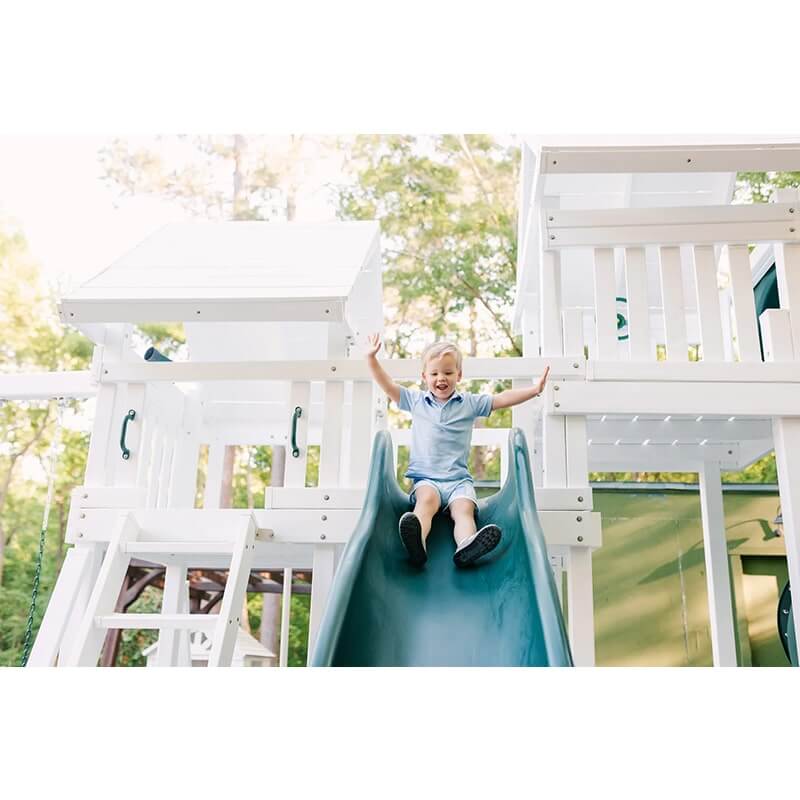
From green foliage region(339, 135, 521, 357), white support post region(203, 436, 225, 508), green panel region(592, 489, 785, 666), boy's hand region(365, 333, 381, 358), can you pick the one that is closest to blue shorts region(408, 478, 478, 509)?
boy's hand region(365, 333, 381, 358)

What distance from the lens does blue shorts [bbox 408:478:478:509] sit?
3.15m

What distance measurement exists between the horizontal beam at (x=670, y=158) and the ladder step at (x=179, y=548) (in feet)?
6.63

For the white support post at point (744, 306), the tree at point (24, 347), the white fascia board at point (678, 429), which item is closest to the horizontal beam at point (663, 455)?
the white fascia board at point (678, 429)

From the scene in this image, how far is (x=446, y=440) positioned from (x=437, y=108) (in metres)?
1.86

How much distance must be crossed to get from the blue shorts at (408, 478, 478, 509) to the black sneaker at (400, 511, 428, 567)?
327mm

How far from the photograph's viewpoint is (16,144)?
13.5 m

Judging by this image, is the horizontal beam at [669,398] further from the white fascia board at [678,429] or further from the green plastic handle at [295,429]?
the green plastic handle at [295,429]

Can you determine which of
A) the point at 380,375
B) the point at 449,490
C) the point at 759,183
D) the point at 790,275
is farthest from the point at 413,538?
the point at 759,183

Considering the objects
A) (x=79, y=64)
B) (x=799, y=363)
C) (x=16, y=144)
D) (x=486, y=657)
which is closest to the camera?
(x=486, y=657)

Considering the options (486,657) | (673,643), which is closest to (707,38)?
(486,657)

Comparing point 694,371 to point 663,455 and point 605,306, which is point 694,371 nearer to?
point 605,306

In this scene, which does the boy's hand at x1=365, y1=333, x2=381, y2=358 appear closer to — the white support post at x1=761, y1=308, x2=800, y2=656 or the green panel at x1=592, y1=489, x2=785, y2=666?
the white support post at x1=761, y1=308, x2=800, y2=656

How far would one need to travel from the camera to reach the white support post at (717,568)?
4.63 meters
